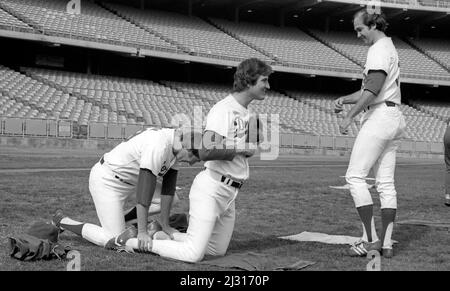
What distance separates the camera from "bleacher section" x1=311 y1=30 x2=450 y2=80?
139 ft

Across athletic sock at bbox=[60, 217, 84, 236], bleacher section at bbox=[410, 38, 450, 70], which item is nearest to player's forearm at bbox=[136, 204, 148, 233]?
athletic sock at bbox=[60, 217, 84, 236]

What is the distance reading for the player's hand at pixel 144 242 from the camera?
570 centimetres

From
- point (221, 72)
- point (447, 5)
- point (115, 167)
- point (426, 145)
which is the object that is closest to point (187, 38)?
point (221, 72)

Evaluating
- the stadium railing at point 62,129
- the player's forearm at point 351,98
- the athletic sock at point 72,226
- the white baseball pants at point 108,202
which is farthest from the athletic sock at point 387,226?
the stadium railing at point 62,129

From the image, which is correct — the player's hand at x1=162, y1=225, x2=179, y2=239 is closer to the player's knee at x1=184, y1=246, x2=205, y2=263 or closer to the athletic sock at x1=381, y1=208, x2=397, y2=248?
the player's knee at x1=184, y1=246, x2=205, y2=263

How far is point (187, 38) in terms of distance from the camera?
3878 cm

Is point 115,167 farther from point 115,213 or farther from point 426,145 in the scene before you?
point 426,145

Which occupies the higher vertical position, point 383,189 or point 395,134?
point 395,134

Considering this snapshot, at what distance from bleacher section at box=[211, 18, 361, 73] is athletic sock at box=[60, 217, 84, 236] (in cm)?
3400

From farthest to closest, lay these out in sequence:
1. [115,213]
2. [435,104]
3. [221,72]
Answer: [435,104] → [221,72] → [115,213]

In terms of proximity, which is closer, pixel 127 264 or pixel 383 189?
pixel 127 264

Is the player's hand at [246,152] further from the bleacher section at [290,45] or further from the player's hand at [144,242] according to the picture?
the bleacher section at [290,45]
